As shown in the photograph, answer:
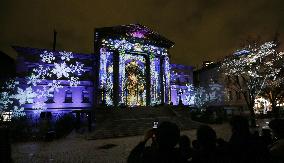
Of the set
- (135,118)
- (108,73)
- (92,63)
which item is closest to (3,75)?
(92,63)

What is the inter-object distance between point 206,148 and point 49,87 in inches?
1386

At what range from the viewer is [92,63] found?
39.1 meters

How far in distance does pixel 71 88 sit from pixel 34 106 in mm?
5917

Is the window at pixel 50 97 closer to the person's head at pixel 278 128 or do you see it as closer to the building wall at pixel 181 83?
the building wall at pixel 181 83

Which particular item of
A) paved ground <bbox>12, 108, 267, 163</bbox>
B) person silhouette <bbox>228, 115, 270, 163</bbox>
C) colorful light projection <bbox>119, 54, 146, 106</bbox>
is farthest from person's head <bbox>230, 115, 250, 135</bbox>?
colorful light projection <bbox>119, 54, 146, 106</bbox>

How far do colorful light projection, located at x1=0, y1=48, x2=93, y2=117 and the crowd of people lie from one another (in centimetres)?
3359

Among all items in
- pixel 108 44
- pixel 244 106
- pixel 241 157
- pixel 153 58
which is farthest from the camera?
pixel 244 106

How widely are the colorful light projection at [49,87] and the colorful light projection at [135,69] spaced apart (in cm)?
501

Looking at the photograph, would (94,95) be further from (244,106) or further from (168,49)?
(244,106)

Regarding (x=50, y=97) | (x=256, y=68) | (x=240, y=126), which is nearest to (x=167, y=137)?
(x=240, y=126)

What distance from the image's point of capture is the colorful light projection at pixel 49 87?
33.7 metres

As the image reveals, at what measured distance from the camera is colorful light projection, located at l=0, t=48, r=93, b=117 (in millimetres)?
33656

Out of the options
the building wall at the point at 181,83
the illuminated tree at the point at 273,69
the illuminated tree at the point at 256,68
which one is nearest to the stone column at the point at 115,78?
the building wall at the point at 181,83

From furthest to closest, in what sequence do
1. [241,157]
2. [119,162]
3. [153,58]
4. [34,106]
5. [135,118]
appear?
[153,58] → [34,106] → [135,118] → [119,162] → [241,157]
